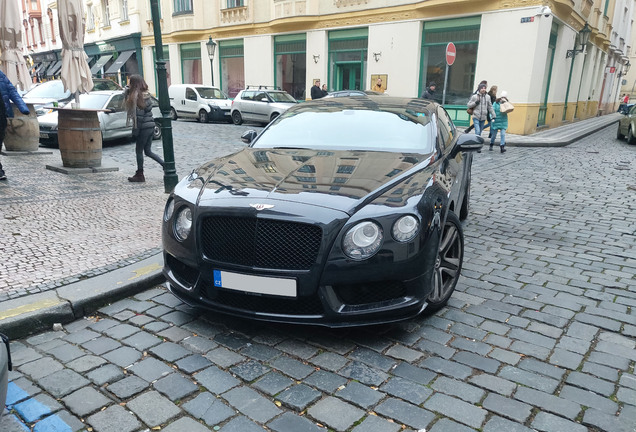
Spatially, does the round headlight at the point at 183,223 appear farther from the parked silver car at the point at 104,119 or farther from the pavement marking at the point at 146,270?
the parked silver car at the point at 104,119

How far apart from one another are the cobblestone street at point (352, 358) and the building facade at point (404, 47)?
45.3 feet

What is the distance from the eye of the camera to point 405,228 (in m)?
2.99

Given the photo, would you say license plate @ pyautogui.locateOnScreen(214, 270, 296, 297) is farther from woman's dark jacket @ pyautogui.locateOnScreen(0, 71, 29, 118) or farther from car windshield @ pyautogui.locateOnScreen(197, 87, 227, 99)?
car windshield @ pyautogui.locateOnScreen(197, 87, 227, 99)

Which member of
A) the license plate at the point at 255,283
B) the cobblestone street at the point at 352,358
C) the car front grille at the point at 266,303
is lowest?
the cobblestone street at the point at 352,358

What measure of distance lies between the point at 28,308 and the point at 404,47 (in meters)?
18.6

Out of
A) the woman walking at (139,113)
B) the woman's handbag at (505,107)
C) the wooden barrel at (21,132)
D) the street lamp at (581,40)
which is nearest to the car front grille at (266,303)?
the woman walking at (139,113)

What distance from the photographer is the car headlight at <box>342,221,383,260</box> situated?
2902 millimetres

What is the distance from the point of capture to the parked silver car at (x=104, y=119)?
1234 centimetres

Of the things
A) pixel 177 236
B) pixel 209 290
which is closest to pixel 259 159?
pixel 177 236

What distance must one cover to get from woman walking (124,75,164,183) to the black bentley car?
469 centimetres

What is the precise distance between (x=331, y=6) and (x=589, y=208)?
17907mm

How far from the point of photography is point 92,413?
2.49 metres

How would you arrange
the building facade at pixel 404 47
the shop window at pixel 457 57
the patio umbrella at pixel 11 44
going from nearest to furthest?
the patio umbrella at pixel 11 44 < the building facade at pixel 404 47 < the shop window at pixel 457 57

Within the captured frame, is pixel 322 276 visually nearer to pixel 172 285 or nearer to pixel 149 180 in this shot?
pixel 172 285
